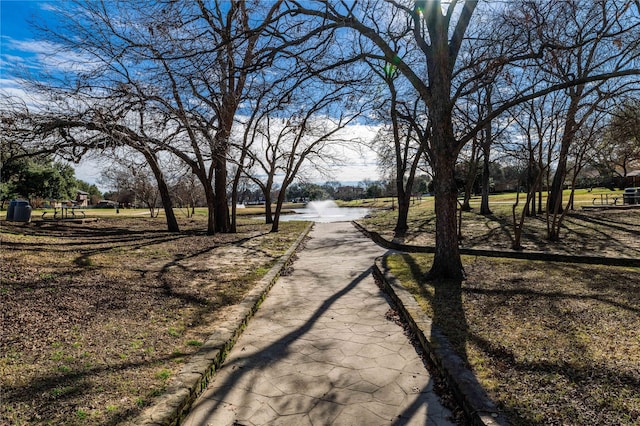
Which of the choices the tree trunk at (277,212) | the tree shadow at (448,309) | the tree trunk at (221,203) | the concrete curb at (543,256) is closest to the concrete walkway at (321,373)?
the tree shadow at (448,309)

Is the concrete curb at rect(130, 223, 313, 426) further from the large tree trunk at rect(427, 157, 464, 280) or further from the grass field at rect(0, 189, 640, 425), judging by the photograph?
the large tree trunk at rect(427, 157, 464, 280)

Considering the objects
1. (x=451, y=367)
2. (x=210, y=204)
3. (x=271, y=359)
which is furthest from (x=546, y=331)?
(x=210, y=204)

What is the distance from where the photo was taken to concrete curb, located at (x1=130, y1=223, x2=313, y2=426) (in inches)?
104

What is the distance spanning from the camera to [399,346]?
4.28 meters

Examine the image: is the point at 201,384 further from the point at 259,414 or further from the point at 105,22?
the point at 105,22

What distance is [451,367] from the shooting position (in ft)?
11.0

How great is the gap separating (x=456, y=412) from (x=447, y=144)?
14.9 ft

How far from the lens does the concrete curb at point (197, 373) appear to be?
265 centimetres

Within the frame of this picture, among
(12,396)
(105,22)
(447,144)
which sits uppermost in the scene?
(105,22)

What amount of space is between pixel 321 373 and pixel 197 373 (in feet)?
3.73

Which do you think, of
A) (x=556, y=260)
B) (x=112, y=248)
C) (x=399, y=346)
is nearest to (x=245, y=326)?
(x=399, y=346)

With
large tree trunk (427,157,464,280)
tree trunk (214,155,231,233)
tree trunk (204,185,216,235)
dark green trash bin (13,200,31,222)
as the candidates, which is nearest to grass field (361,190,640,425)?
large tree trunk (427,157,464,280)

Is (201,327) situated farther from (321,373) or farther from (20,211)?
(20,211)

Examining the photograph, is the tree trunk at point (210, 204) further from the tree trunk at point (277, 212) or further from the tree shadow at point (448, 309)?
the tree shadow at point (448, 309)
